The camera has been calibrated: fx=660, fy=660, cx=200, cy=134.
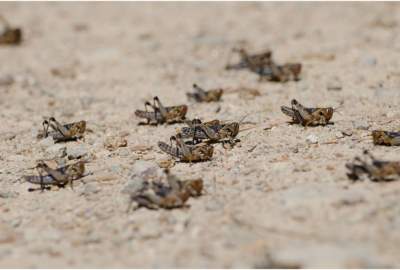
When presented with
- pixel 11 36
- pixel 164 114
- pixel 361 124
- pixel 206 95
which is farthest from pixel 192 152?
pixel 11 36

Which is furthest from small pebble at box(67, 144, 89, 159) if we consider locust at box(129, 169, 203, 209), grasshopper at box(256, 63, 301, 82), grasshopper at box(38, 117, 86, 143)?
grasshopper at box(256, 63, 301, 82)

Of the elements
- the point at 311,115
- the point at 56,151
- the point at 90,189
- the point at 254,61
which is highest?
the point at 254,61

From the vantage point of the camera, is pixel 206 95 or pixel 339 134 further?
pixel 206 95

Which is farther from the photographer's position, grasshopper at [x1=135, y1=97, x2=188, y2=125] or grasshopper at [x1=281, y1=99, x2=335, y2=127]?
grasshopper at [x1=135, y1=97, x2=188, y2=125]

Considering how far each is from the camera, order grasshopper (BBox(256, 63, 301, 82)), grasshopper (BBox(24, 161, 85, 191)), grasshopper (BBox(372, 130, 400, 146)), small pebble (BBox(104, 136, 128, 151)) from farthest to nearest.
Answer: grasshopper (BBox(256, 63, 301, 82))
small pebble (BBox(104, 136, 128, 151))
grasshopper (BBox(372, 130, 400, 146))
grasshopper (BBox(24, 161, 85, 191))

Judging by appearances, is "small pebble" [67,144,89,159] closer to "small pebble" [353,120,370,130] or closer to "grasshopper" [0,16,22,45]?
"small pebble" [353,120,370,130]

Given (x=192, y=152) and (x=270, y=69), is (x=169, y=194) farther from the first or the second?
(x=270, y=69)

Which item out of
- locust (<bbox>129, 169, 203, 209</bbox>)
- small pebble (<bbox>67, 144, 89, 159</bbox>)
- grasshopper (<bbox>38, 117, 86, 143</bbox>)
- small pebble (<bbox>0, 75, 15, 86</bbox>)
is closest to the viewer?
locust (<bbox>129, 169, 203, 209</bbox>)

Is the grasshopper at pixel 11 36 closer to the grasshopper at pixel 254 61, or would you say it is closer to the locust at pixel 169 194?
the grasshopper at pixel 254 61

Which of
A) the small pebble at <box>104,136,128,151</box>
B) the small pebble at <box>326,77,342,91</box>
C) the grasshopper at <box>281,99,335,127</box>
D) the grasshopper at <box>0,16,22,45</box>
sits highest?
the grasshopper at <box>0,16,22,45</box>
